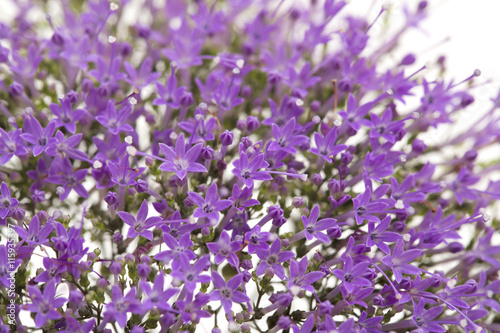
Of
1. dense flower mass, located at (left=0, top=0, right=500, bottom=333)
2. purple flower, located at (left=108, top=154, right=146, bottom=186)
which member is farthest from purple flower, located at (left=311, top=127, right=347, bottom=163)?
purple flower, located at (left=108, top=154, right=146, bottom=186)

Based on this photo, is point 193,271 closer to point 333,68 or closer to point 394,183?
point 394,183

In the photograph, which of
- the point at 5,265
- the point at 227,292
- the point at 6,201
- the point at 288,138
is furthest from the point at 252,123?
the point at 5,265

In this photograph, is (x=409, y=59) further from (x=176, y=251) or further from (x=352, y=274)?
(x=176, y=251)

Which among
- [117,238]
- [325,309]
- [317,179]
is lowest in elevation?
[325,309]

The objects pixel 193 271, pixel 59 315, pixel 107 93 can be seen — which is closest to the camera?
pixel 59 315

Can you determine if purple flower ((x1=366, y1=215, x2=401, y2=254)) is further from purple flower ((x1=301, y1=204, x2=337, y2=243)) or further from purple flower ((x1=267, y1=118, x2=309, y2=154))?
purple flower ((x1=267, y1=118, x2=309, y2=154))

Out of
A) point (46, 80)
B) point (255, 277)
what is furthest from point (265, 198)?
point (46, 80)

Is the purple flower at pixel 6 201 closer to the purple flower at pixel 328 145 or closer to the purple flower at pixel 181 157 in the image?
the purple flower at pixel 181 157
